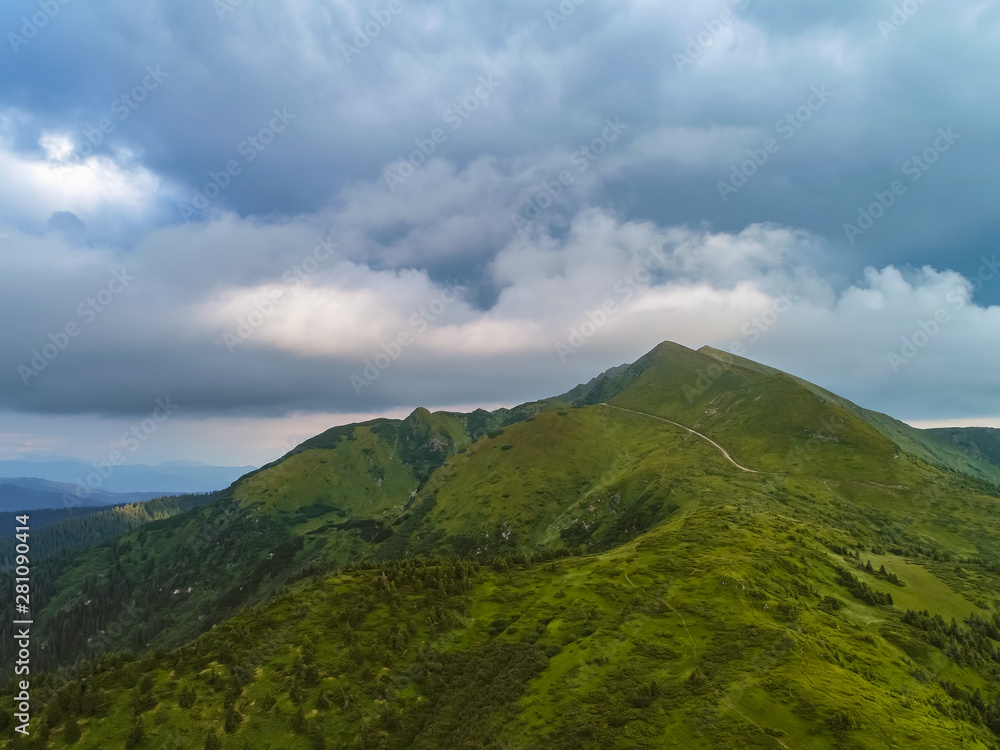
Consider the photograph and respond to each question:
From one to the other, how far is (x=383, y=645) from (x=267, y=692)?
47.0ft

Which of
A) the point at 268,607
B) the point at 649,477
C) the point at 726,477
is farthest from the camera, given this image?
the point at 649,477

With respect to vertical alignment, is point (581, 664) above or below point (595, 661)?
below

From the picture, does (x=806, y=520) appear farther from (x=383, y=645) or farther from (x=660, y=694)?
(x=383, y=645)

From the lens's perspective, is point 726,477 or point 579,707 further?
point 726,477

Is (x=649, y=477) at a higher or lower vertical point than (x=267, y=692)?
higher

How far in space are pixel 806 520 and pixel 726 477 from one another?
46.1 meters

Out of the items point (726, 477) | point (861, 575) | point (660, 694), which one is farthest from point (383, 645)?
point (726, 477)

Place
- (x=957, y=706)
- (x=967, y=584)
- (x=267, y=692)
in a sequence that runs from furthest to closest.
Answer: (x=967, y=584)
(x=267, y=692)
(x=957, y=706)

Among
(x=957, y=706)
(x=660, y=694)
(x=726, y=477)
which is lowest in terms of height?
(x=957, y=706)

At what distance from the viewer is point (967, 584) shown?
74.4 metres

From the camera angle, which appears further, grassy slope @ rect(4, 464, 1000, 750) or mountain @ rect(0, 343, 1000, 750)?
mountain @ rect(0, 343, 1000, 750)

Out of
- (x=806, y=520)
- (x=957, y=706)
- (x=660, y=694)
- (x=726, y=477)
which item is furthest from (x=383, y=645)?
(x=726, y=477)

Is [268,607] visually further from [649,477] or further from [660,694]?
[649,477]

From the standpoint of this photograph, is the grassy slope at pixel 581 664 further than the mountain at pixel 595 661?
No
